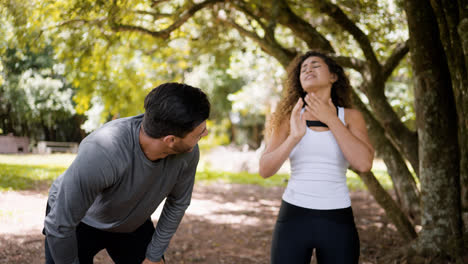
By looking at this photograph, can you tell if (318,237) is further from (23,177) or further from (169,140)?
(23,177)

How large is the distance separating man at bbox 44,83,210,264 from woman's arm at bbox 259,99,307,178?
49 centimetres

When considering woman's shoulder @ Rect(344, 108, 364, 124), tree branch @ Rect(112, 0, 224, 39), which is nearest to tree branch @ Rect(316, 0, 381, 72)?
tree branch @ Rect(112, 0, 224, 39)

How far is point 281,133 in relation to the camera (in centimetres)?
257

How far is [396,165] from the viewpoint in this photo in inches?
203

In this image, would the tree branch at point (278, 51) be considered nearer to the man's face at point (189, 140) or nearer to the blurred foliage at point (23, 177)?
the man's face at point (189, 140)

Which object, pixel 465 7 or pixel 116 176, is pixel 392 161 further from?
pixel 116 176

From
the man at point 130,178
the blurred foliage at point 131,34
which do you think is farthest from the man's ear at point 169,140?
the blurred foliage at point 131,34

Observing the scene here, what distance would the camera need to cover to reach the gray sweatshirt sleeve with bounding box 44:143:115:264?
1733mm

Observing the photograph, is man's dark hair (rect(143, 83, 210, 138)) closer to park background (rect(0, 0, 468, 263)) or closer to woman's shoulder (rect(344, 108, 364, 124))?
woman's shoulder (rect(344, 108, 364, 124))

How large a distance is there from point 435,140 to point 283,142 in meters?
2.26

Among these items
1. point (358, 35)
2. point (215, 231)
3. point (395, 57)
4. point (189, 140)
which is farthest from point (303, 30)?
point (189, 140)

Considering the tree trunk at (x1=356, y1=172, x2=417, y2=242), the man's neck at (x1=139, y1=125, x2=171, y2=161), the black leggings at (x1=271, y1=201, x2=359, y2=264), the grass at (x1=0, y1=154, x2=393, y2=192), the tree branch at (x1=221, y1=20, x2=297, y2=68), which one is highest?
the tree branch at (x1=221, y1=20, x2=297, y2=68)

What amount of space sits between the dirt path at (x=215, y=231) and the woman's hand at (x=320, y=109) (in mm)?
3231

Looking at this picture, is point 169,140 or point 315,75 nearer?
point 169,140
